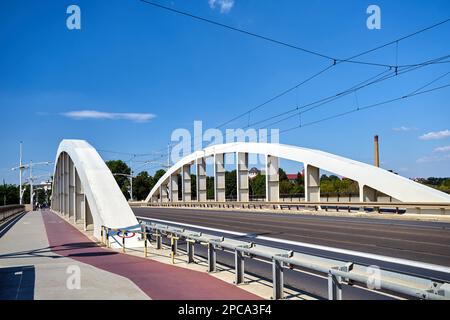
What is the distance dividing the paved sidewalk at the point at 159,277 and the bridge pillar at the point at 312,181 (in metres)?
28.2

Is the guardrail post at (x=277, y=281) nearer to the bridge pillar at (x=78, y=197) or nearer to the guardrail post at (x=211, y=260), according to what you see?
the guardrail post at (x=211, y=260)

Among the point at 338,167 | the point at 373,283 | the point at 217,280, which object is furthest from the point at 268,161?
the point at 373,283

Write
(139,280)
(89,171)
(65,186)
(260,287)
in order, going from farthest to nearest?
(65,186), (89,171), (139,280), (260,287)

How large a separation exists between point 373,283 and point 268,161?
42228 mm

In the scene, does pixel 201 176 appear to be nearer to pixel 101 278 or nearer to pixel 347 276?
pixel 101 278

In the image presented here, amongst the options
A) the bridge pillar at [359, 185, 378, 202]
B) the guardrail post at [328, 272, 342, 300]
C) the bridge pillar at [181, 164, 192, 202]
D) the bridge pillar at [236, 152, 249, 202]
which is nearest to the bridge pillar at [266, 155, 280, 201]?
the bridge pillar at [236, 152, 249, 202]

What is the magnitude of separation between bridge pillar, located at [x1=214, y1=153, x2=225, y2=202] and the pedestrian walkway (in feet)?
151

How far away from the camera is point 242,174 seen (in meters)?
55.1

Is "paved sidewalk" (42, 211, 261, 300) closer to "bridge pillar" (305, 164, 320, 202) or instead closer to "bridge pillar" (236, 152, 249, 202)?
"bridge pillar" (305, 164, 320, 202)

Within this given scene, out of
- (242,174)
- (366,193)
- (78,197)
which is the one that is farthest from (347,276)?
(242,174)

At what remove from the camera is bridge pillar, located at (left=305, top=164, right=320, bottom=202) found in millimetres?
40750

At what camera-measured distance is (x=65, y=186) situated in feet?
116

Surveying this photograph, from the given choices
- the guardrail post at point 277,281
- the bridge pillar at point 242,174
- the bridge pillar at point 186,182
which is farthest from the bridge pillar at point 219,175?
the guardrail post at point 277,281

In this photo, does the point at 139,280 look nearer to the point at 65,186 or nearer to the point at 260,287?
the point at 260,287
